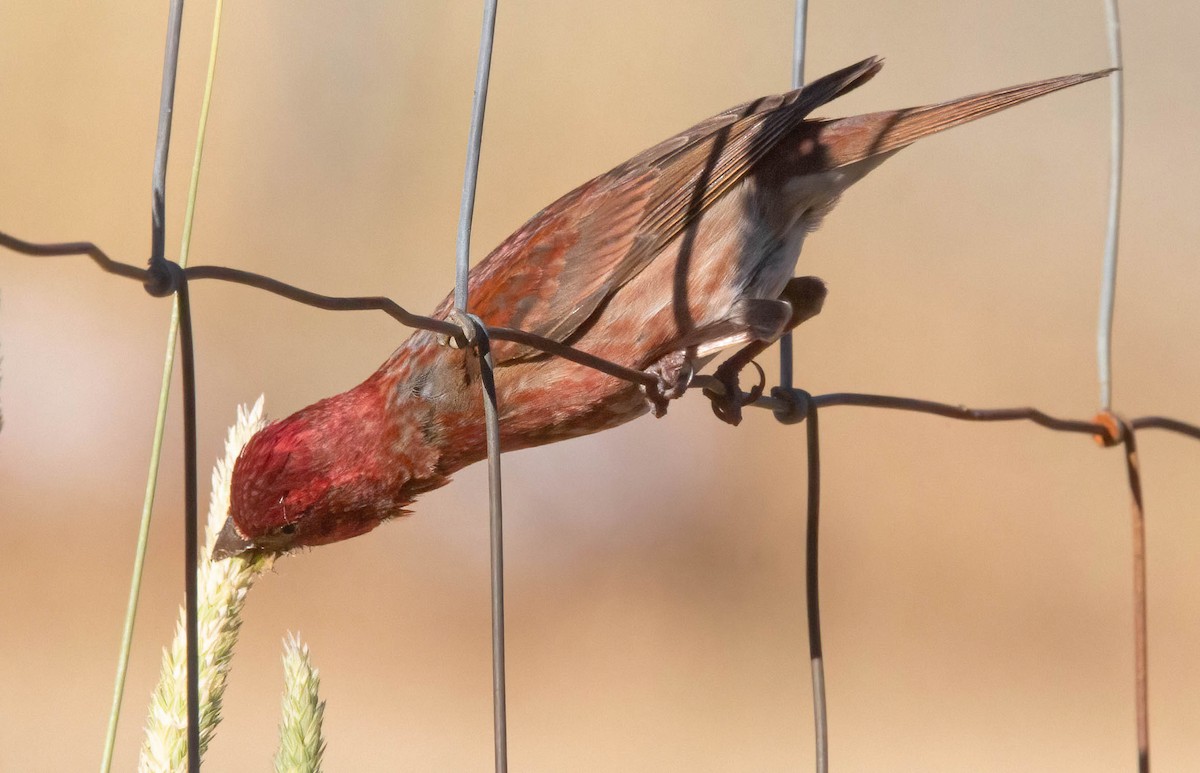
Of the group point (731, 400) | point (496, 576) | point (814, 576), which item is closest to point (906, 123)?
point (731, 400)

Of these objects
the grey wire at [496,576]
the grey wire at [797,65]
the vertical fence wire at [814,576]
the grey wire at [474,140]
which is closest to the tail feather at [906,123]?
the grey wire at [797,65]

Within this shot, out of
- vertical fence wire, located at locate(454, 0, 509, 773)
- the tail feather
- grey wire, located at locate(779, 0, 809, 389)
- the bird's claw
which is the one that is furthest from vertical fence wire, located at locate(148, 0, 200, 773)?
the tail feather

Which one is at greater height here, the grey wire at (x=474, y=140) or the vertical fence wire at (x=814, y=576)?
the grey wire at (x=474, y=140)

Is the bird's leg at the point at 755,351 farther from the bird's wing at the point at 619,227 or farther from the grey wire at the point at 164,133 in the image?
the grey wire at the point at 164,133

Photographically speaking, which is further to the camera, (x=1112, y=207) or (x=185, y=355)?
(x=1112, y=207)

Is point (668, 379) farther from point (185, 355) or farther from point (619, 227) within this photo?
point (185, 355)

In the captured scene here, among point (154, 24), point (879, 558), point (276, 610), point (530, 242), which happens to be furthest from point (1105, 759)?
point (154, 24)
